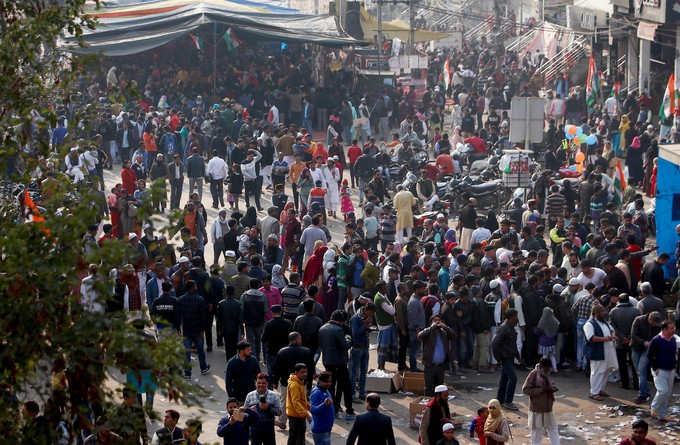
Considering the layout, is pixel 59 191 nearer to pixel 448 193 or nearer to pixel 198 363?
pixel 198 363

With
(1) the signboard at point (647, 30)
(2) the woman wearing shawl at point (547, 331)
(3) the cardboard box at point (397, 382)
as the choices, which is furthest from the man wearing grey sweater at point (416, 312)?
(1) the signboard at point (647, 30)

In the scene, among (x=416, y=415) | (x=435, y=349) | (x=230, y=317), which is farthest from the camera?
(x=230, y=317)

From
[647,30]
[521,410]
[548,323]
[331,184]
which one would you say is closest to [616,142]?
[647,30]

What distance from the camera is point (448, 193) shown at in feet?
74.5

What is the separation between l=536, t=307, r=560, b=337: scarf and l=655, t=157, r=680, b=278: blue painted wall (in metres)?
4.53

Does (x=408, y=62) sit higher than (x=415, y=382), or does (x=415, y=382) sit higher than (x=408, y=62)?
(x=408, y=62)

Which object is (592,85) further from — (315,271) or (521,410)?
(521,410)

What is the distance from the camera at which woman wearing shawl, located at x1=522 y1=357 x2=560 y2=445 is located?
1140 centimetres

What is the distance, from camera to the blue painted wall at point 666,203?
17.5 metres

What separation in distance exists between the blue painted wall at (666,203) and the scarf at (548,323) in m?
4.53

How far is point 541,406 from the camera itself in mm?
11422

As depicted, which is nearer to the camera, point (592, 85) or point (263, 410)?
point (263, 410)

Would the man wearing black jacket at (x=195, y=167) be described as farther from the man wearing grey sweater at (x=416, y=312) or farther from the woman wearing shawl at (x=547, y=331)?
the woman wearing shawl at (x=547, y=331)

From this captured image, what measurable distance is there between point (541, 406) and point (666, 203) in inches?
286
